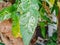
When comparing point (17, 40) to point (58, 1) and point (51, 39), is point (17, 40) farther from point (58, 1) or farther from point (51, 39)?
point (58, 1)

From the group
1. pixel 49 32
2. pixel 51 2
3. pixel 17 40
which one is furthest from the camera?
pixel 49 32

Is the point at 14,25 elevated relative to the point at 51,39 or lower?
elevated

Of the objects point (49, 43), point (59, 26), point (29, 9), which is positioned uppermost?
point (29, 9)

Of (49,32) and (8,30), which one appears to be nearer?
(8,30)

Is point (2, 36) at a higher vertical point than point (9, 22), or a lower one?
lower

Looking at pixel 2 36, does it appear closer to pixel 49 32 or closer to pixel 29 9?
pixel 49 32

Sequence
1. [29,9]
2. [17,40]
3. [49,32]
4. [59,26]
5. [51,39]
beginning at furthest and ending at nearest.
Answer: [49,32] → [51,39] → [17,40] → [59,26] → [29,9]

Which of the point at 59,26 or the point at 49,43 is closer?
the point at 59,26

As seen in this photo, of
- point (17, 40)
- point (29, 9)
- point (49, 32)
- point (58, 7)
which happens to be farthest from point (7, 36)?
point (29, 9)

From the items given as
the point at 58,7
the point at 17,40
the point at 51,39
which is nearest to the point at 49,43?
the point at 51,39
